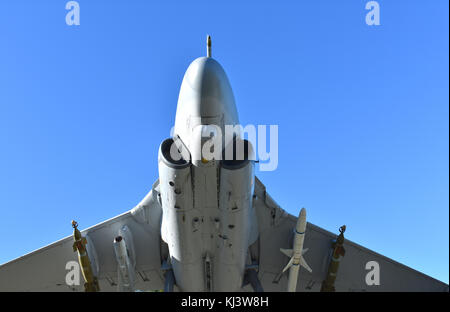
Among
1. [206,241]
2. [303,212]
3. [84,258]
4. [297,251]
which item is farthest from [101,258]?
[303,212]

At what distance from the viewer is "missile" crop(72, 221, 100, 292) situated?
38.0ft

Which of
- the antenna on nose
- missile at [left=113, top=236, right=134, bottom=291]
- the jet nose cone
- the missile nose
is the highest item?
the antenna on nose

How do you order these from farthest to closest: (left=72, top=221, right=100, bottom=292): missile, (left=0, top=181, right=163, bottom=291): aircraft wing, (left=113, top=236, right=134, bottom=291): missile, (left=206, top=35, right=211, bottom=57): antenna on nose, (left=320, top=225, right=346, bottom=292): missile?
(left=0, top=181, right=163, bottom=291): aircraft wing
(left=320, top=225, right=346, bottom=292): missile
(left=72, top=221, right=100, bottom=292): missile
(left=113, top=236, right=134, bottom=291): missile
(left=206, top=35, right=211, bottom=57): antenna on nose

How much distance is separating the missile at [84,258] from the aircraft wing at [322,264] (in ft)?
17.2

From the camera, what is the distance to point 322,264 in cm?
1322

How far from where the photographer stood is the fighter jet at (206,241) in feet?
29.9

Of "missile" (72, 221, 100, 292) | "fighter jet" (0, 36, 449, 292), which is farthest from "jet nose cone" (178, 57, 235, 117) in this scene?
"missile" (72, 221, 100, 292)

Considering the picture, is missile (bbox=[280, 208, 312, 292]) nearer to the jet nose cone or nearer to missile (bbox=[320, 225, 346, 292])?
missile (bbox=[320, 225, 346, 292])

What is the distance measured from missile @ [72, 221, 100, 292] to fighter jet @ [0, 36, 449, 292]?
0.03m

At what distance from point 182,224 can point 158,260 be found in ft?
13.0

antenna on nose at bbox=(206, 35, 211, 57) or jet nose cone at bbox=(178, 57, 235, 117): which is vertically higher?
antenna on nose at bbox=(206, 35, 211, 57)

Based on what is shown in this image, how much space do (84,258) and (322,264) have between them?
746 cm

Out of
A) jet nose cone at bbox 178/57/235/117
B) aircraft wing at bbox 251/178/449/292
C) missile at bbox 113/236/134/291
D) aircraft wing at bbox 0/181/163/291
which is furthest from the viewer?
aircraft wing at bbox 251/178/449/292
